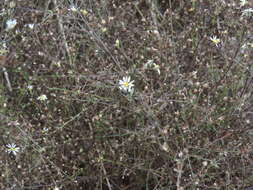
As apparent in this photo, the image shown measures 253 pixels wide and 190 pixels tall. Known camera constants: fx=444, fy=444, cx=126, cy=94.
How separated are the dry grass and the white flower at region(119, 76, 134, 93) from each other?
0.13 ft

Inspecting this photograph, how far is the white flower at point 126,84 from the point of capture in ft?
8.09

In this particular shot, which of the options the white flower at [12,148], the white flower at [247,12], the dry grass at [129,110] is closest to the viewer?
the dry grass at [129,110]

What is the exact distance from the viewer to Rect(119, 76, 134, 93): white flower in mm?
2467

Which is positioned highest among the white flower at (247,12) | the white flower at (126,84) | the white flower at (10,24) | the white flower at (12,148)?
the white flower at (10,24)

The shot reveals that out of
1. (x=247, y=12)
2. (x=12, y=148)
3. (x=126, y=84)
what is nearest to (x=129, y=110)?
(x=126, y=84)

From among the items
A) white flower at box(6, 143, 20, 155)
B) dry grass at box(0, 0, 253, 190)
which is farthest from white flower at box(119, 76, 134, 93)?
white flower at box(6, 143, 20, 155)

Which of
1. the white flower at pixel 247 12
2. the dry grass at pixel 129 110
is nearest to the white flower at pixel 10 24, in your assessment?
the dry grass at pixel 129 110

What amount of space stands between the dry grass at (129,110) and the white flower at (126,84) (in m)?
0.04

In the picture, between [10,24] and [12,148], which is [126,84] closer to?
[12,148]

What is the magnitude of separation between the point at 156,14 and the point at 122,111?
1097mm

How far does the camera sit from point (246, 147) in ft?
7.75

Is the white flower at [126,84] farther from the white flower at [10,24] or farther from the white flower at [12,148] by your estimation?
the white flower at [10,24]

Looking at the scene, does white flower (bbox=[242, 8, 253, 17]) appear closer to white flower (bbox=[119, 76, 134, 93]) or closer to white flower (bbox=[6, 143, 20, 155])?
white flower (bbox=[119, 76, 134, 93])

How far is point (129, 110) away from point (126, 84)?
15 cm
